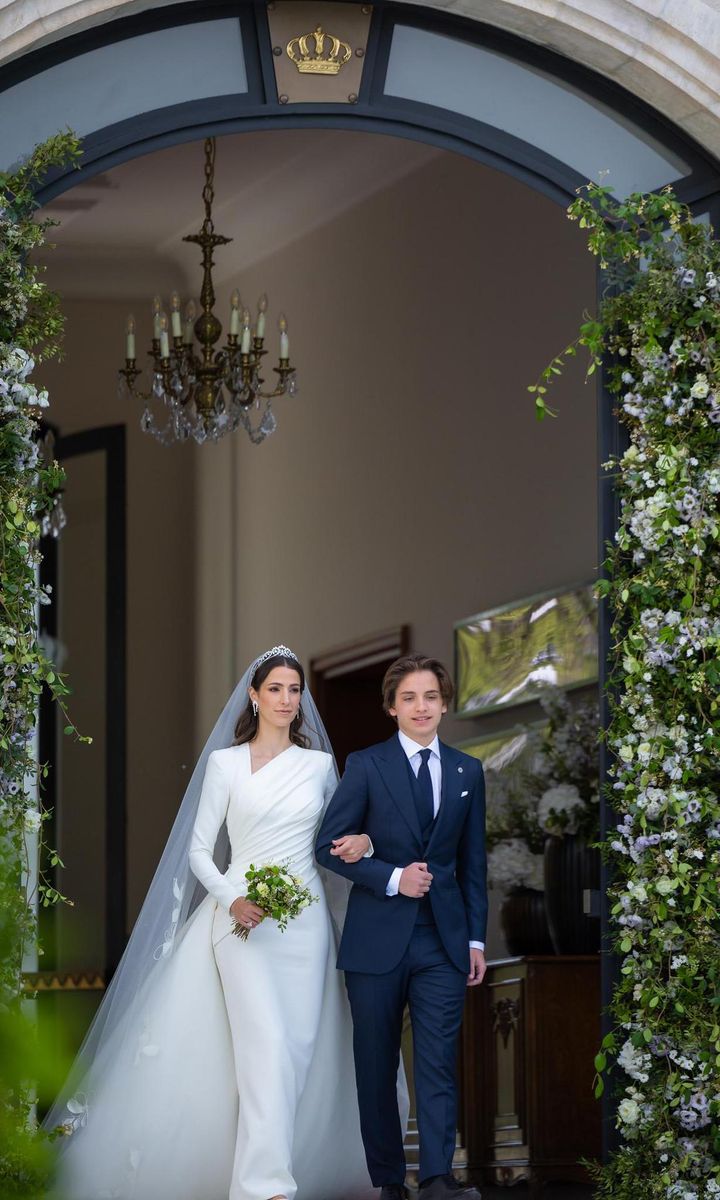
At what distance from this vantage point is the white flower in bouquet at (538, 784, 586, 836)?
6539 mm

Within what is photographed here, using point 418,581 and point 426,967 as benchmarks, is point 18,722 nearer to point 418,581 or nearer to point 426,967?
point 426,967

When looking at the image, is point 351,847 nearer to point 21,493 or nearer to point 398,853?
point 398,853

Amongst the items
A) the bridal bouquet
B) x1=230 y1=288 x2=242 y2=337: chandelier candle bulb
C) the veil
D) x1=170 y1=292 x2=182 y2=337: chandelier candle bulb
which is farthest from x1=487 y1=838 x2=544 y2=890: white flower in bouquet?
x1=170 y1=292 x2=182 y2=337: chandelier candle bulb

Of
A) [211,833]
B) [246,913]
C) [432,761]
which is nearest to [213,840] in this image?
[211,833]

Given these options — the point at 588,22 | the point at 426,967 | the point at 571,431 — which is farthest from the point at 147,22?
the point at 571,431

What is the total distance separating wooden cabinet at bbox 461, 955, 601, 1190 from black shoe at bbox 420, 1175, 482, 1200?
177 cm

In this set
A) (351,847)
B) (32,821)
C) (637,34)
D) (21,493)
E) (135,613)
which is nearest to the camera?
(32,821)

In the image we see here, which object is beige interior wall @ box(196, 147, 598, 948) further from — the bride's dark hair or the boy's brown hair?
the boy's brown hair

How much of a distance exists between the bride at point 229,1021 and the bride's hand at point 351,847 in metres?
0.04

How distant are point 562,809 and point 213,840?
6.72ft

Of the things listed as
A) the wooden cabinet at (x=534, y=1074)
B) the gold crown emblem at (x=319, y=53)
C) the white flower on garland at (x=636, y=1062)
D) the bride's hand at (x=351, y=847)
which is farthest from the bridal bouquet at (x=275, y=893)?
the gold crown emblem at (x=319, y=53)

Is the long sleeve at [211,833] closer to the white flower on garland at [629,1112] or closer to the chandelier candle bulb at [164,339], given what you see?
the white flower on garland at [629,1112]

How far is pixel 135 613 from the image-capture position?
11.2m

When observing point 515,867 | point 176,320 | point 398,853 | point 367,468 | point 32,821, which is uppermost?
point 176,320
